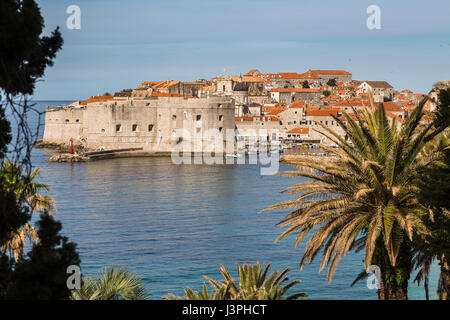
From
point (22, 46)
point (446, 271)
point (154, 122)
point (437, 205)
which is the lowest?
point (446, 271)

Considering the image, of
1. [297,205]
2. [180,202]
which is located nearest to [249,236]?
[180,202]

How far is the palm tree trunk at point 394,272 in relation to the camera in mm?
7156

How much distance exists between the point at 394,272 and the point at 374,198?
88 centimetres

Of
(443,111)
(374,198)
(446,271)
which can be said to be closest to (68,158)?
(374,198)

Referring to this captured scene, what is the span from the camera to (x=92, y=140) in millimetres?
51125

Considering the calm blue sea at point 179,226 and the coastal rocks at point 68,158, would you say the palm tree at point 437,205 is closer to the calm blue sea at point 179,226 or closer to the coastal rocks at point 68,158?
the calm blue sea at point 179,226

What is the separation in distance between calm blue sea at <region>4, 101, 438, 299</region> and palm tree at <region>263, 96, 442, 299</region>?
5702mm

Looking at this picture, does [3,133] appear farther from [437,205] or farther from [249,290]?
[437,205]

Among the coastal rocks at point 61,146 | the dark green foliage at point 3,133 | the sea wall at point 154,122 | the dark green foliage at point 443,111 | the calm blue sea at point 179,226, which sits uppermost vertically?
the sea wall at point 154,122

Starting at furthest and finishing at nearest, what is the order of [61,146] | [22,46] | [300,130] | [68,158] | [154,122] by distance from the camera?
[300,130] → [61,146] → [154,122] → [68,158] → [22,46]

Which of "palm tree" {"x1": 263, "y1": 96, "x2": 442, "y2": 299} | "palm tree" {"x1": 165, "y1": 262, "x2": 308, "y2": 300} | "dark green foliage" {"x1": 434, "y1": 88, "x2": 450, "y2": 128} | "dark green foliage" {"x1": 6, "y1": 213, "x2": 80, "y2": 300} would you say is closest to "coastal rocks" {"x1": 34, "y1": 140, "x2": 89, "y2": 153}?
"palm tree" {"x1": 263, "y1": 96, "x2": 442, "y2": 299}

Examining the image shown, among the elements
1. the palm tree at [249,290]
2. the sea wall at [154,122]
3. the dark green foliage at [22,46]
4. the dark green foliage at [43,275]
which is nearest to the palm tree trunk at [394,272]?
the palm tree at [249,290]

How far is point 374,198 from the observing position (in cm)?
741
